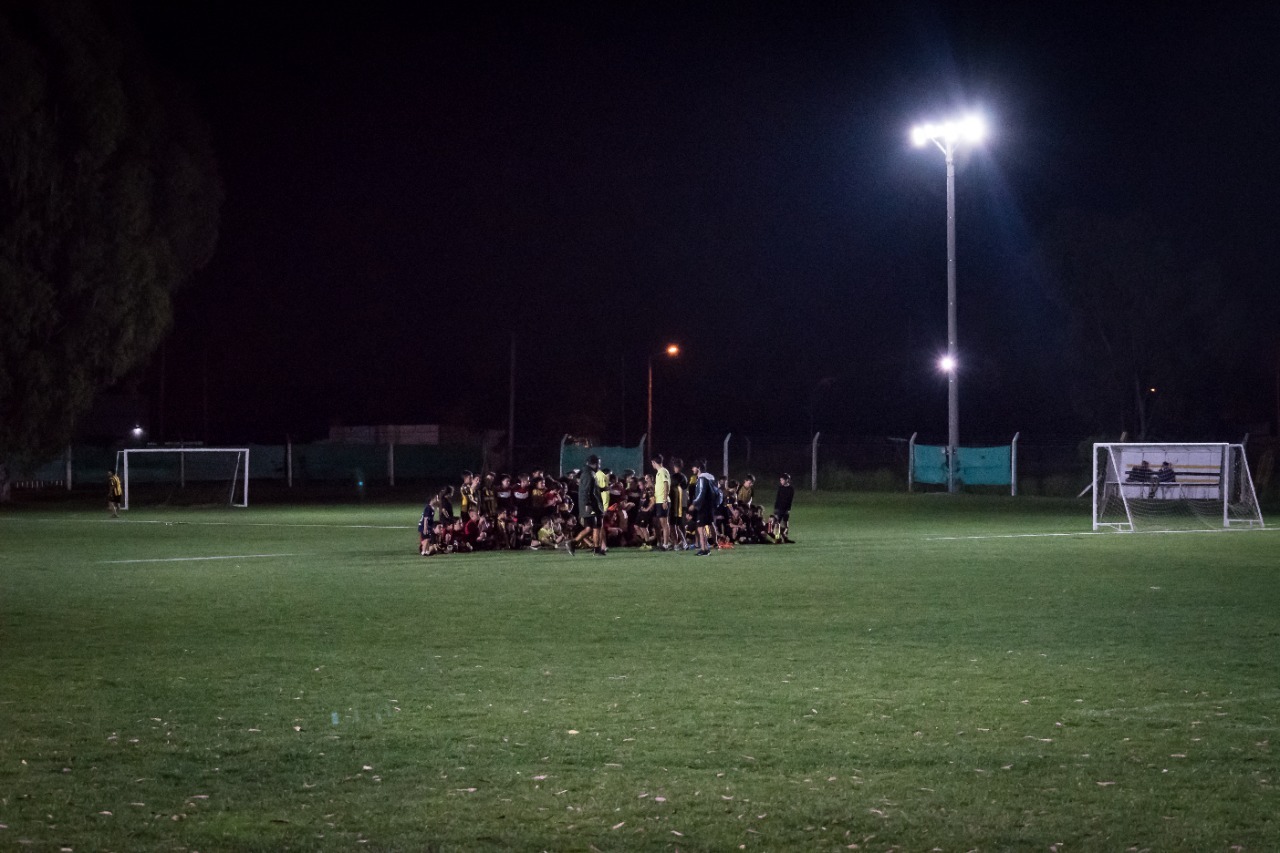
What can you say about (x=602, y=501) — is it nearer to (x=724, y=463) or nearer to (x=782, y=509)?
(x=782, y=509)

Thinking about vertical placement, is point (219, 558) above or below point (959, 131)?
below

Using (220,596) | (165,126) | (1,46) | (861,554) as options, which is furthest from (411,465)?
(220,596)

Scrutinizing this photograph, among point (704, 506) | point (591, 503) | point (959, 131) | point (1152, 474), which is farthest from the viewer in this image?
point (959, 131)

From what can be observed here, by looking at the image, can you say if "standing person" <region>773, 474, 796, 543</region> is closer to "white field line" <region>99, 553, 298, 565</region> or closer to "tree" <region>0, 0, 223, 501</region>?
"white field line" <region>99, 553, 298, 565</region>

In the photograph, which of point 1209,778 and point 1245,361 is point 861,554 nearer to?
point 1209,778

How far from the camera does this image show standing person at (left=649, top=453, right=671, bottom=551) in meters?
23.6

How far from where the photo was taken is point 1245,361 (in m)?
68.2

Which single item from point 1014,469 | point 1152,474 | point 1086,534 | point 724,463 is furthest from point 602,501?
point 724,463

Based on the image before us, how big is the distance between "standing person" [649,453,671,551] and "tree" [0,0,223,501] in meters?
27.0

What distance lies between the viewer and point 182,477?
5297 centimetres

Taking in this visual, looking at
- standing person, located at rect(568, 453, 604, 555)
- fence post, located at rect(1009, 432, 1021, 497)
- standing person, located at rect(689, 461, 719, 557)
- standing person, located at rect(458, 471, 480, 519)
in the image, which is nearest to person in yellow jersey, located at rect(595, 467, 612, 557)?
standing person, located at rect(568, 453, 604, 555)

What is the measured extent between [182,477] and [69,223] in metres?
11.1

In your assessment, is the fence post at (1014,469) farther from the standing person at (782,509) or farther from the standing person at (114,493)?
the standing person at (114,493)

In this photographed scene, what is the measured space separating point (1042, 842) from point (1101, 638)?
22.8 feet
